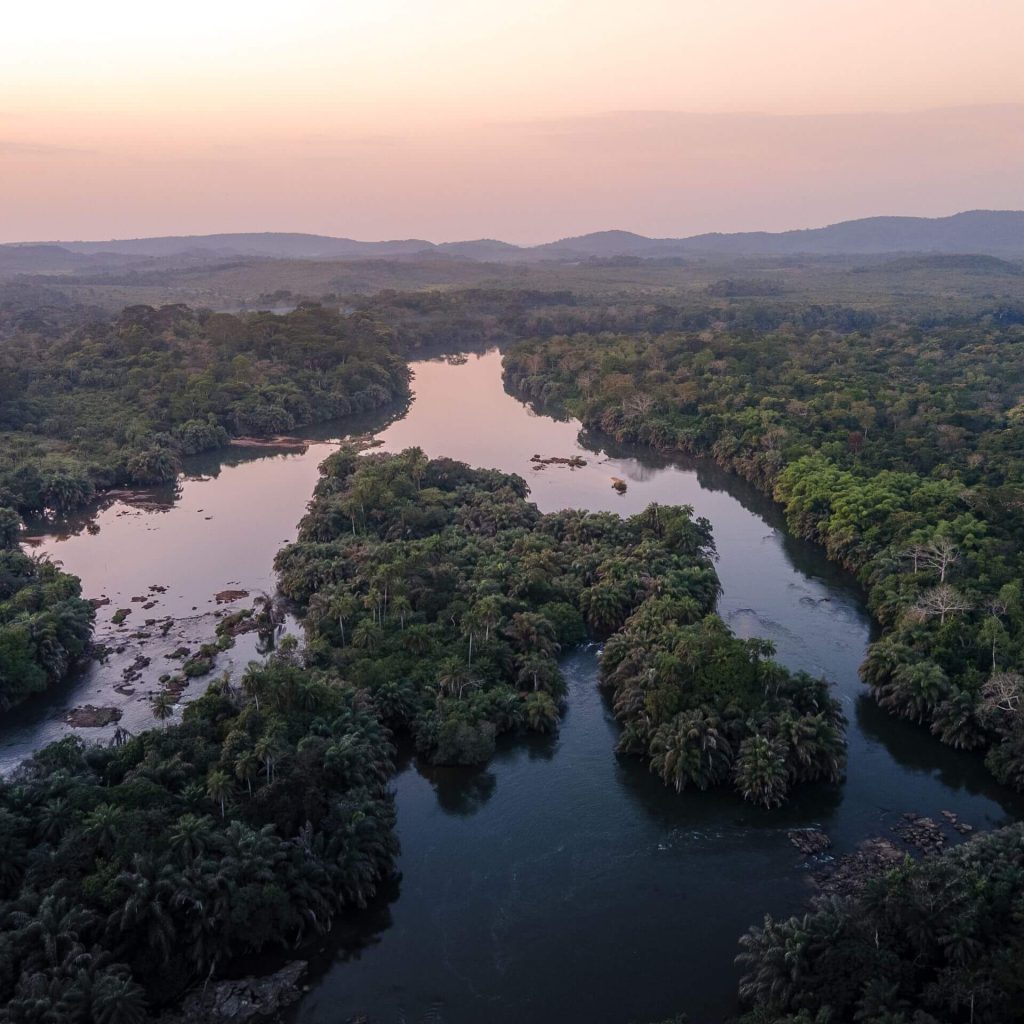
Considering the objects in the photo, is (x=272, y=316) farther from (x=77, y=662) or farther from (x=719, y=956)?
(x=719, y=956)

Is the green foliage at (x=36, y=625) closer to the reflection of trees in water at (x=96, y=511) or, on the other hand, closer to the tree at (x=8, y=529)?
the tree at (x=8, y=529)

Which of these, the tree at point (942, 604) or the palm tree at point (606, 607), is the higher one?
the tree at point (942, 604)

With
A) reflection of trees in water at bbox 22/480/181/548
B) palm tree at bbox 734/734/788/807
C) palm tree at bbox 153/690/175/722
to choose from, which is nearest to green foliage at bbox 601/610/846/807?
palm tree at bbox 734/734/788/807

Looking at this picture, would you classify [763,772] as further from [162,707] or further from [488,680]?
[162,707]

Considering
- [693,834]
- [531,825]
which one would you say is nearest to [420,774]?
[531,825]

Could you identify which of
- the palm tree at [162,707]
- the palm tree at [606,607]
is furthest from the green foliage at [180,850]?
the palm tree at [606,607]

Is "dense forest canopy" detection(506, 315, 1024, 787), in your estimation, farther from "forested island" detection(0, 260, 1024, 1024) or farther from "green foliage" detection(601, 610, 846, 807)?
"green foliage" detection(601, 610, 846, 807)
